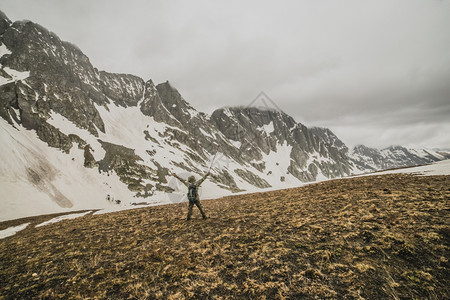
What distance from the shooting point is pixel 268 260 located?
7.97 meters

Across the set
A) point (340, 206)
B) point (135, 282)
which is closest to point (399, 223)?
point (340, 206)

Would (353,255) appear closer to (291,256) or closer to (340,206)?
(291,256)

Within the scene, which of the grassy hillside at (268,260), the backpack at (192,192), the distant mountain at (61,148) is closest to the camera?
the grassy hillside at (268,260)

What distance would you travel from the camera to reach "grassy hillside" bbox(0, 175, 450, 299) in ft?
20.3

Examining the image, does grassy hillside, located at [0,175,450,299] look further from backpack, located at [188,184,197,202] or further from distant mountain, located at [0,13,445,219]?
distant mountain, located at [0,13,445,219]

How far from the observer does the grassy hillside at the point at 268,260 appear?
20.3 feet

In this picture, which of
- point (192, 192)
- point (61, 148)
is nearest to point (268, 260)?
point (192, 192)

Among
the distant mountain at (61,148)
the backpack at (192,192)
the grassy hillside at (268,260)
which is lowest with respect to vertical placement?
the grassy hillside at (268,260)

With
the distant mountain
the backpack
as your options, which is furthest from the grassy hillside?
the distant mountain

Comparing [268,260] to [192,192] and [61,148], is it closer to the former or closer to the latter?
[192,192]

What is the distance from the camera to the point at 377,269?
260 inches

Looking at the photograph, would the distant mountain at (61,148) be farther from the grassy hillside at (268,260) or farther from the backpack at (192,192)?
the grassy hillside at (268,260)

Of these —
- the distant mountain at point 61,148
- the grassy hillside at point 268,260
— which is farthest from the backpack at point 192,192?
the distant mountain at point 61,148

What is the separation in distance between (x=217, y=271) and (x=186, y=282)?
1174mm
